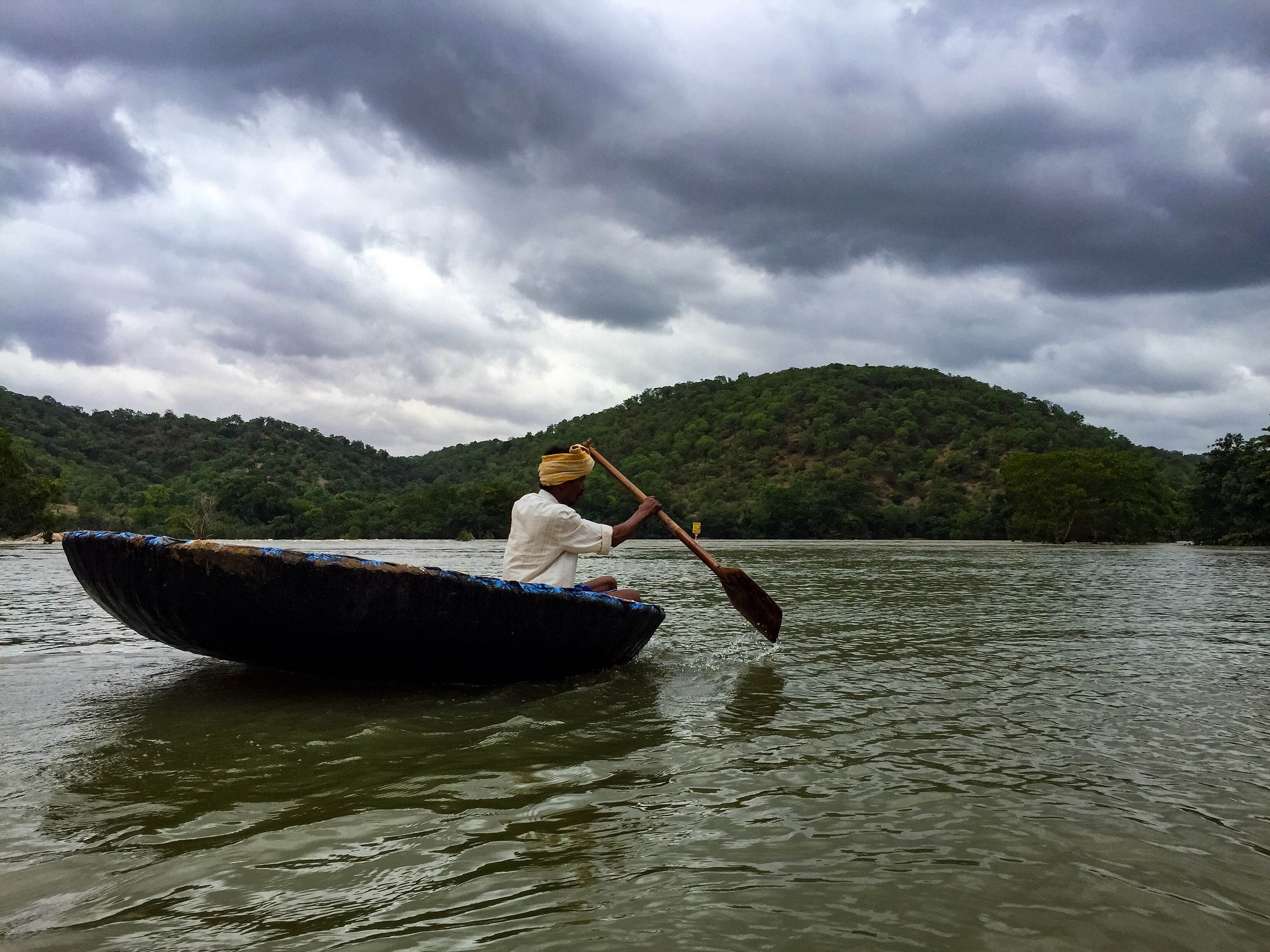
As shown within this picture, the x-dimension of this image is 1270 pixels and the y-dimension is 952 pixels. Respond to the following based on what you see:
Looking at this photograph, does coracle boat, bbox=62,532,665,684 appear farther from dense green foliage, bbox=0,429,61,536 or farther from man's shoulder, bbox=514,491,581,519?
dense green foliage, bbox=0,429,61,536

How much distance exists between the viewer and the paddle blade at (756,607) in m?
7.37

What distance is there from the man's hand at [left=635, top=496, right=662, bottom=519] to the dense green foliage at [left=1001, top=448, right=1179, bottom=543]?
52.2m

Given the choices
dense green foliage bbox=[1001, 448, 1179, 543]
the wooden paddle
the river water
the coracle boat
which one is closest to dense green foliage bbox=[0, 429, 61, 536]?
the river water

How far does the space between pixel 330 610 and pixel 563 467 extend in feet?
6.67

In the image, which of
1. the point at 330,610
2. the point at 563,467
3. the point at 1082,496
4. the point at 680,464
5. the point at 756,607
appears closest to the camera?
the point at 330,610

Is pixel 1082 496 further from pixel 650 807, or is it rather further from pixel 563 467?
pixel 650 807

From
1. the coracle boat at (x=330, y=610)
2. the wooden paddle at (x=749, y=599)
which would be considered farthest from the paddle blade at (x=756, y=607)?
the coracle boat at (x=330, y=610)

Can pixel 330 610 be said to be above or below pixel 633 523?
below

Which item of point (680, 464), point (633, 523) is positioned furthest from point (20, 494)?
point (680, 464)

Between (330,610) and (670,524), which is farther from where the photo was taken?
(670,524)

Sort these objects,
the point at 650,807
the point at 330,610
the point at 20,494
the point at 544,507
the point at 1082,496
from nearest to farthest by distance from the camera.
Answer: the point at 650,807 < the point at 330,610 < the point at 544,507 < the point at 20,494 < the point at 1082,496

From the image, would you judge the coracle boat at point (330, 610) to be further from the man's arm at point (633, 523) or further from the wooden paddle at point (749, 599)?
the wooden paddle at point (749, 599)

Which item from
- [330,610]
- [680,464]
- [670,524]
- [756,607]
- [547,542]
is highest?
[680,464]

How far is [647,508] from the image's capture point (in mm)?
6492
